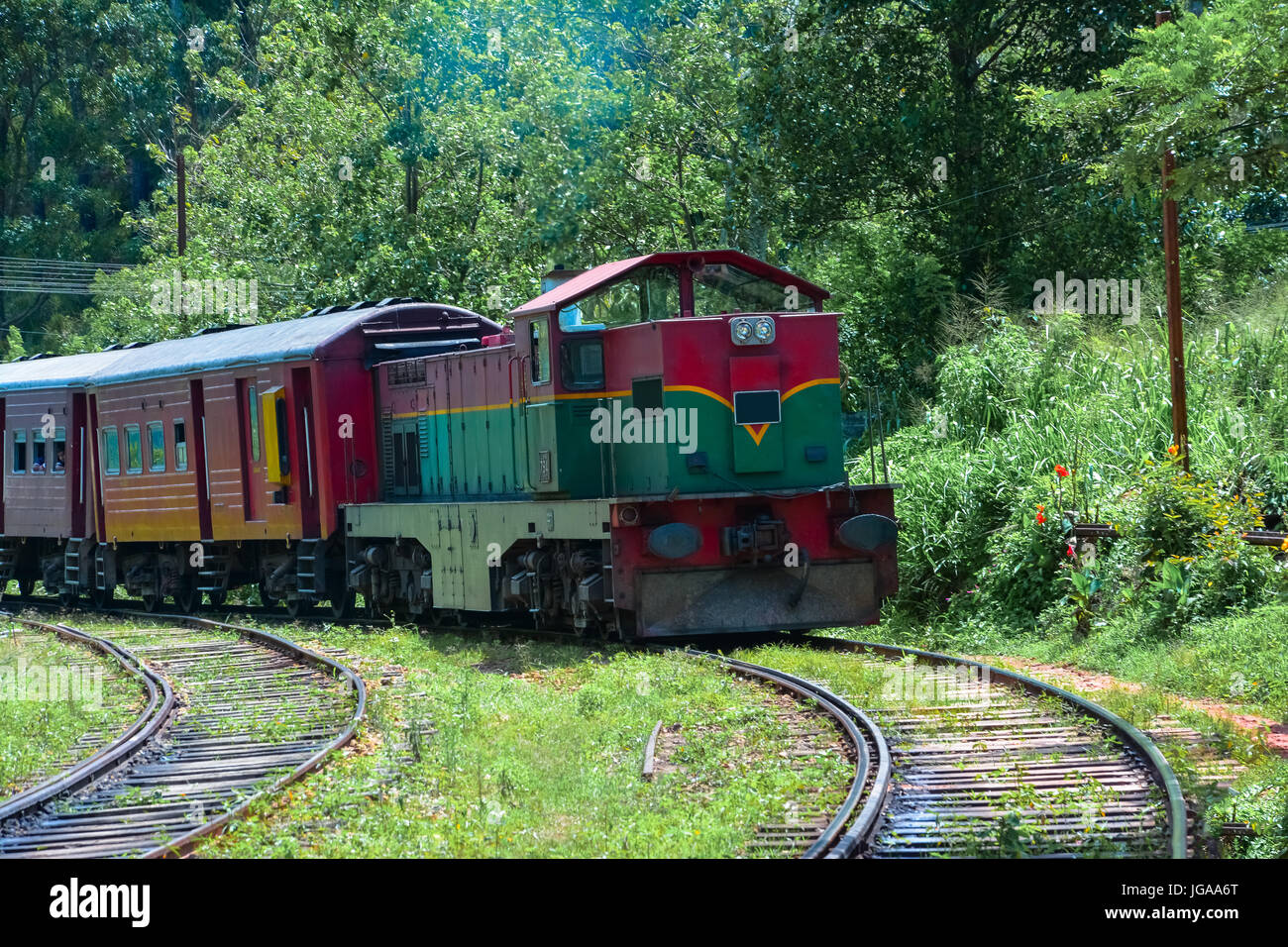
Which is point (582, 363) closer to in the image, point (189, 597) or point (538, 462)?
point (538, 462)

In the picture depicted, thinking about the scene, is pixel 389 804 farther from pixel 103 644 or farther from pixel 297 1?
pixel 297 1

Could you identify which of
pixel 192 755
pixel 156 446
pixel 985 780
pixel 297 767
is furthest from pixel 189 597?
pixel 985 780

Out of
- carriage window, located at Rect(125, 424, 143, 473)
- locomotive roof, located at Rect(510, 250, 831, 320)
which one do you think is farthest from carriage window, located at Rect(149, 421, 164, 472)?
locomotive roof, located at Rect(510, 250, 831, 320)

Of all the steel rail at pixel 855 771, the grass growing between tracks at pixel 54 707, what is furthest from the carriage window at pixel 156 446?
the steel rail at pixel 855 771

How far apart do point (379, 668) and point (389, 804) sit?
218 inches

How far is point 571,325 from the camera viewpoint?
1356cm

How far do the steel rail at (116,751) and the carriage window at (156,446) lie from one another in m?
6.10

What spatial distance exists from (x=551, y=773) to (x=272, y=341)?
1087 cm

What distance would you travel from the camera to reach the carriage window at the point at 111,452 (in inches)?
840

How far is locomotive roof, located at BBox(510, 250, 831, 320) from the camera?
13281 millimetres

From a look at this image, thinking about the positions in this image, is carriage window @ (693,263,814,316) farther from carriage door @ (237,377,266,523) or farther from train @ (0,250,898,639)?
carriage door @ (237,377,266,523)

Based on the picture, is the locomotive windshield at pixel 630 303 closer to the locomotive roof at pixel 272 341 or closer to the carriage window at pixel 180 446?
the locomotive roof at pixel 272 341
